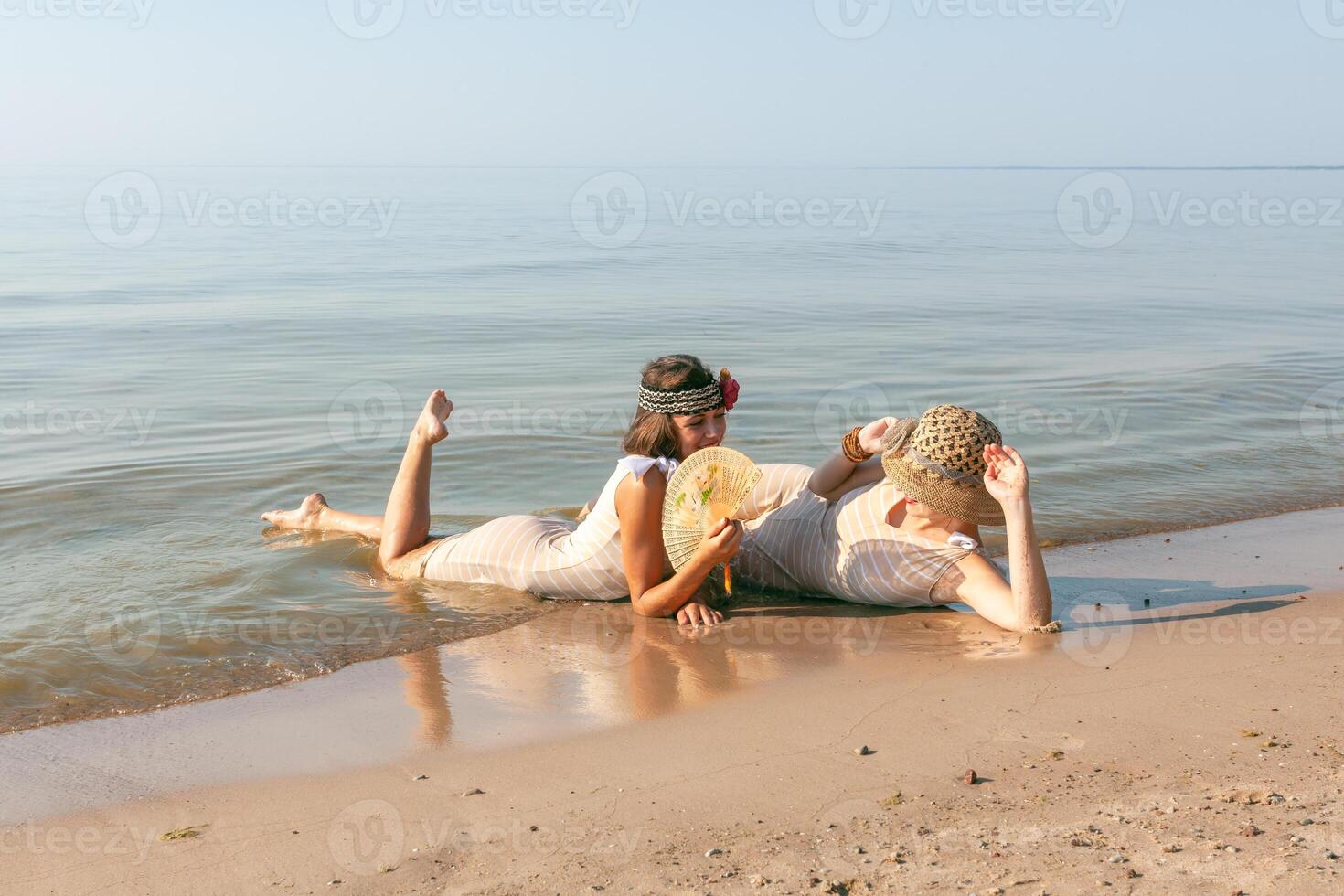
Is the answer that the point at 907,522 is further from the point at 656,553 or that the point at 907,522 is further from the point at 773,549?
the point at 656,553

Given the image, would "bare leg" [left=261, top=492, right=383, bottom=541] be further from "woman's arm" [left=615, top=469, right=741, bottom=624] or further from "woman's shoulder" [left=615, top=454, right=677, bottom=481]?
"woman's shoulder" [left=615, top=454, right=677, bottom=481]

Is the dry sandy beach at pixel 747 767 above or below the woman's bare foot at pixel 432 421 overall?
below

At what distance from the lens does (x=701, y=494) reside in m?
4.81

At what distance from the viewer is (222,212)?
36.4m

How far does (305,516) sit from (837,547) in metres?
3.02

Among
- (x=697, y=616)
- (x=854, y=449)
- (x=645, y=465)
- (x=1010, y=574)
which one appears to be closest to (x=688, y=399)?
(x=645, y=465)

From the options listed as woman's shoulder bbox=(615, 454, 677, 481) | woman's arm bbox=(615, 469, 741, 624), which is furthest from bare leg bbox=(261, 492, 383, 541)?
→ woman's shoulder bbox=(615, 454, 677, 481)

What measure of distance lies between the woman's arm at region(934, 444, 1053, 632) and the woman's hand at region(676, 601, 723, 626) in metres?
0.93

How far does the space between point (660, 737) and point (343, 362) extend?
9.08m

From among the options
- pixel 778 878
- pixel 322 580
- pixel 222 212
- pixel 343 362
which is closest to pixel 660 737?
pixel 778 878

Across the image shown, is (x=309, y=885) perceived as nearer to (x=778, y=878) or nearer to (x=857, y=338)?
(x=778, y=878)

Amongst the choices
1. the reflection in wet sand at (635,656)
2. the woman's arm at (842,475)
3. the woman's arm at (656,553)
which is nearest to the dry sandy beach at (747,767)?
the reflection in wet sand at (635,656)

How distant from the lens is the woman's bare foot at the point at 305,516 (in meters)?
6.58

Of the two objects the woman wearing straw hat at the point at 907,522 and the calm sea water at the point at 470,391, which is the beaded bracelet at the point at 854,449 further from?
A: the calm sea water at the point at 470,391
